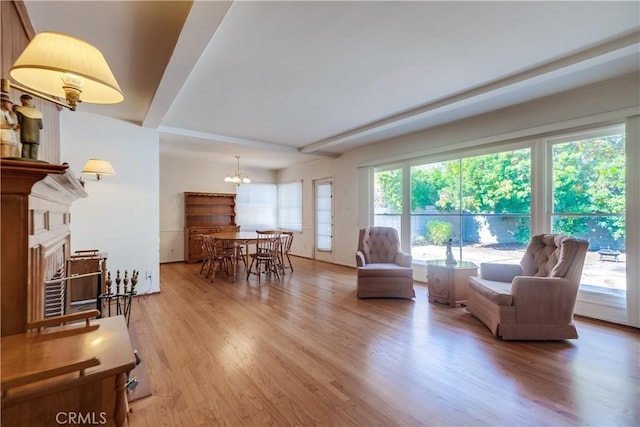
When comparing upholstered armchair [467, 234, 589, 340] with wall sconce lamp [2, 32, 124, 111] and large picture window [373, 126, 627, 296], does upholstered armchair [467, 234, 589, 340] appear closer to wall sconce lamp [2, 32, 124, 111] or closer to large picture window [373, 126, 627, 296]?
large picture window [373, 126, 627, 296]

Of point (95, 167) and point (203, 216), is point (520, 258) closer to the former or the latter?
point (95, 167)

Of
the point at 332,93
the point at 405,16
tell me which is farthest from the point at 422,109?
the point at 405,16

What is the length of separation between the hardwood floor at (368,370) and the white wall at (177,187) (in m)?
3.66

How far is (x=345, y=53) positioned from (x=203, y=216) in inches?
242

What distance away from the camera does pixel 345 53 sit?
250cm

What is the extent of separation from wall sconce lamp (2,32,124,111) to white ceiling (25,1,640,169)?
0.80 metres

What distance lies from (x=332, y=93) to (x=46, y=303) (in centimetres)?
317

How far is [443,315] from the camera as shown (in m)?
3.40

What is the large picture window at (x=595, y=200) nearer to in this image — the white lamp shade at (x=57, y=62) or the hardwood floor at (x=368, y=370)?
the hardwood floor at (x=368, y=370)

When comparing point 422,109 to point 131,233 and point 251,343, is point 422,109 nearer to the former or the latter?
point 251,343

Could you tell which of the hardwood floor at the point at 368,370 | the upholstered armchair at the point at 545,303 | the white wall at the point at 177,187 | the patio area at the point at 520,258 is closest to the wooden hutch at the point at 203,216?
the white wall at the point at 177,187

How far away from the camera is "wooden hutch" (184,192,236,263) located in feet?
22.7

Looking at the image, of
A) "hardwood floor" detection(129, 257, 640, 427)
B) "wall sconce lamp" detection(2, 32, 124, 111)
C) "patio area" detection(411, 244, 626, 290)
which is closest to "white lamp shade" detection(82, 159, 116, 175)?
"hardwood floor" detection(129, 257, 640, 427)

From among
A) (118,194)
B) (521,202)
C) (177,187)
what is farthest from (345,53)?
(177,187)
